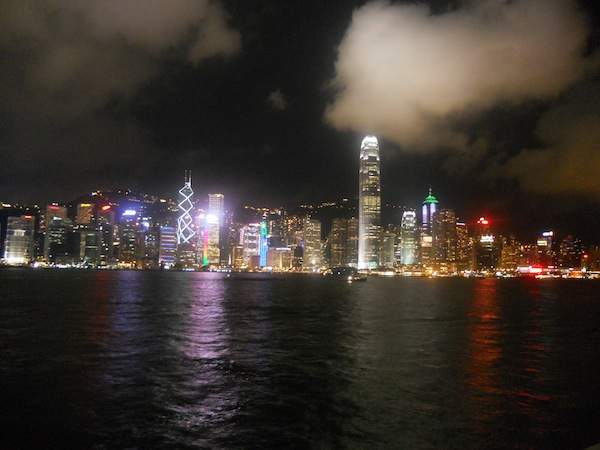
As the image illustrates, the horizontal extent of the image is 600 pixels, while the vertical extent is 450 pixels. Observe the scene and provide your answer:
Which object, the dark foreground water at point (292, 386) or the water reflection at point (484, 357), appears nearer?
the dark foreground water at point (292, 386)

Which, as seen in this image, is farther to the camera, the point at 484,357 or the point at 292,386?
the point at 484,357

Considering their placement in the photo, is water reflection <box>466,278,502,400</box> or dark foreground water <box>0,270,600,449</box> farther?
water reflection <box>466,278,502,400</box>

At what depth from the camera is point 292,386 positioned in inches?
798

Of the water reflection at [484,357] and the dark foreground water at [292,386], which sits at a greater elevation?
the water reflection at [484,357]

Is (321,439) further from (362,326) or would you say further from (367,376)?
(362,326)

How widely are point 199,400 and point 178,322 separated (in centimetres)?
2516

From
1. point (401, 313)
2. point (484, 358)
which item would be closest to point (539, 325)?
point (401, 313)

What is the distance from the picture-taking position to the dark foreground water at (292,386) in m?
14.6

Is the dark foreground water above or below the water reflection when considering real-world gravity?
below

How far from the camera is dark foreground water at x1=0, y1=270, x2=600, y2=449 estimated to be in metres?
14.6

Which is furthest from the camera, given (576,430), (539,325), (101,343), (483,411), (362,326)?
(539,325)

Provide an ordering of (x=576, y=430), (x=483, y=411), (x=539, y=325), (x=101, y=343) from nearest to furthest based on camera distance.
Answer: (x=576, y=430), (x=483, y=411), (x=101, y=343), (x=539, y=325)

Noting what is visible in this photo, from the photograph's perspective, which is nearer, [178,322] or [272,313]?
[178,322]

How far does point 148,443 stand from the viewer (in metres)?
13.7
